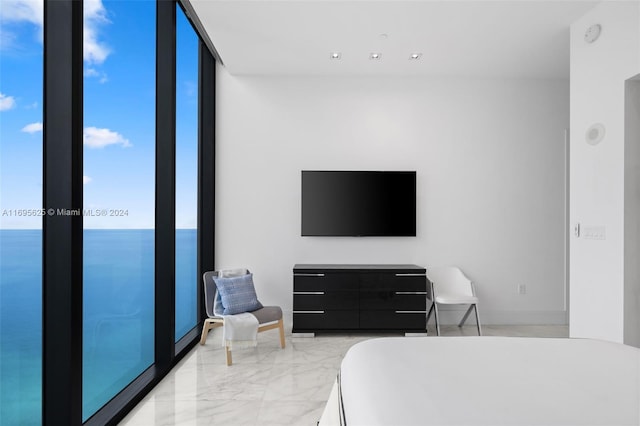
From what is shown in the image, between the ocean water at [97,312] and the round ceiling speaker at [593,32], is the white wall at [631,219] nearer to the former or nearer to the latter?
the round ceiling speaker at [593,32]

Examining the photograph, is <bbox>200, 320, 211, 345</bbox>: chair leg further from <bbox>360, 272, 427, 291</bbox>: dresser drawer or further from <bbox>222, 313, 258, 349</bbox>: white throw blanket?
<bbox>360, 272, 427, 291</bbox>: dresser drawer

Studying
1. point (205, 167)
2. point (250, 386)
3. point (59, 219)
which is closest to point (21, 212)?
point (59, 219)

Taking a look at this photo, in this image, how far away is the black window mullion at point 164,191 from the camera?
3.24 meters

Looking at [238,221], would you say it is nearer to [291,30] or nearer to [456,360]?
[291,30]

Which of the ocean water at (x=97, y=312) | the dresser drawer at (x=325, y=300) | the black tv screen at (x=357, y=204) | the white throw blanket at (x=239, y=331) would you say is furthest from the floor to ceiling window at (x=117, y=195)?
the black tv screen at (x=357, y=204)

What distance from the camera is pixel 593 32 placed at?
10.4 ft

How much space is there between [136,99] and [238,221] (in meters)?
1.92

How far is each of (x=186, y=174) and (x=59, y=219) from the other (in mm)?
2307

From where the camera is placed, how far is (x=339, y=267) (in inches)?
172

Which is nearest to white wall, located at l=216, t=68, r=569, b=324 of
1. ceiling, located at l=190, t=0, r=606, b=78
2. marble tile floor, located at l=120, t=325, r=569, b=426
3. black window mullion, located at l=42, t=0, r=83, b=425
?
ceiling, located at l=190, t=0, r=606, b=78

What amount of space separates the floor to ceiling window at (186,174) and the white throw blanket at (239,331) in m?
0.72

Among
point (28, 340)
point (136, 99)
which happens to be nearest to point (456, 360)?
point (28, 340)

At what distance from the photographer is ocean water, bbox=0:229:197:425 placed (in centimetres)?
175

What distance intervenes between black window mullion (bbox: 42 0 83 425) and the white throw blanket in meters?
1.60
